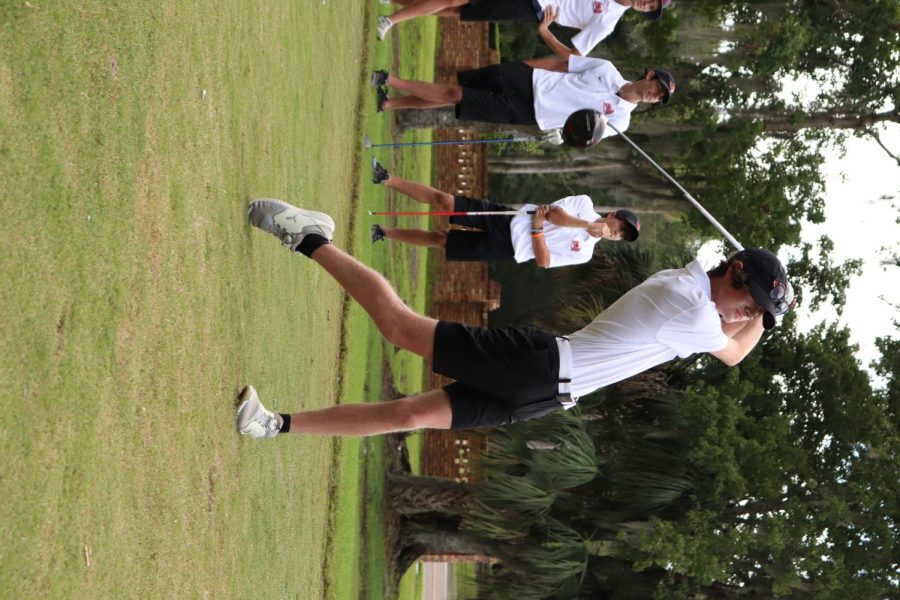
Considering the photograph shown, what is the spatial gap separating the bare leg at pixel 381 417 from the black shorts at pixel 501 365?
0.38ft

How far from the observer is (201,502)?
5.29 metres

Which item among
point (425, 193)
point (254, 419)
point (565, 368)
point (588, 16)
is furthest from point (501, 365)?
point (588, 16)

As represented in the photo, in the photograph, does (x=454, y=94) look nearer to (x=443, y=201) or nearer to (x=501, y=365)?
(x=443, y=201)

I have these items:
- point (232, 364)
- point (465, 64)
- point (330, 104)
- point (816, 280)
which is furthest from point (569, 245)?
point (465, 64)

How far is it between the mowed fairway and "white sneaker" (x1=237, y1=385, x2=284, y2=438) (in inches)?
4.1

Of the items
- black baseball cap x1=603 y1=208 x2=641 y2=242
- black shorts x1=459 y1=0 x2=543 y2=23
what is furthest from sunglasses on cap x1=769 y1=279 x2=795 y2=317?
black shorts x1=459 y1=0 x2=543 y2=23

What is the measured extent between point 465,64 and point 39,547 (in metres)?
18.5

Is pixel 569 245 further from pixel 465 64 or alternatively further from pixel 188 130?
pixel 465 64

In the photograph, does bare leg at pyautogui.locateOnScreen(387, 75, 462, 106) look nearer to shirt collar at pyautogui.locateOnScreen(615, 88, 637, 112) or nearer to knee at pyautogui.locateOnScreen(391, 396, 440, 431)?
shirt collar at pyautogui.locateOnScreen(615, 88, 637, 112)

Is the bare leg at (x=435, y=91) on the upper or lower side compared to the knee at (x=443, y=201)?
upper

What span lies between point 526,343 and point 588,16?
209 inches

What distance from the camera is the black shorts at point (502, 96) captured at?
388 inches

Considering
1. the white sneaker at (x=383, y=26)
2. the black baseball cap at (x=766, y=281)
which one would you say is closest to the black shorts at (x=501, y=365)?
the black baseball cap at (x=766, y=281)

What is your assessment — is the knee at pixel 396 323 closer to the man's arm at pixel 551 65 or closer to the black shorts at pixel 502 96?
the black shorts at pixel 502 96
